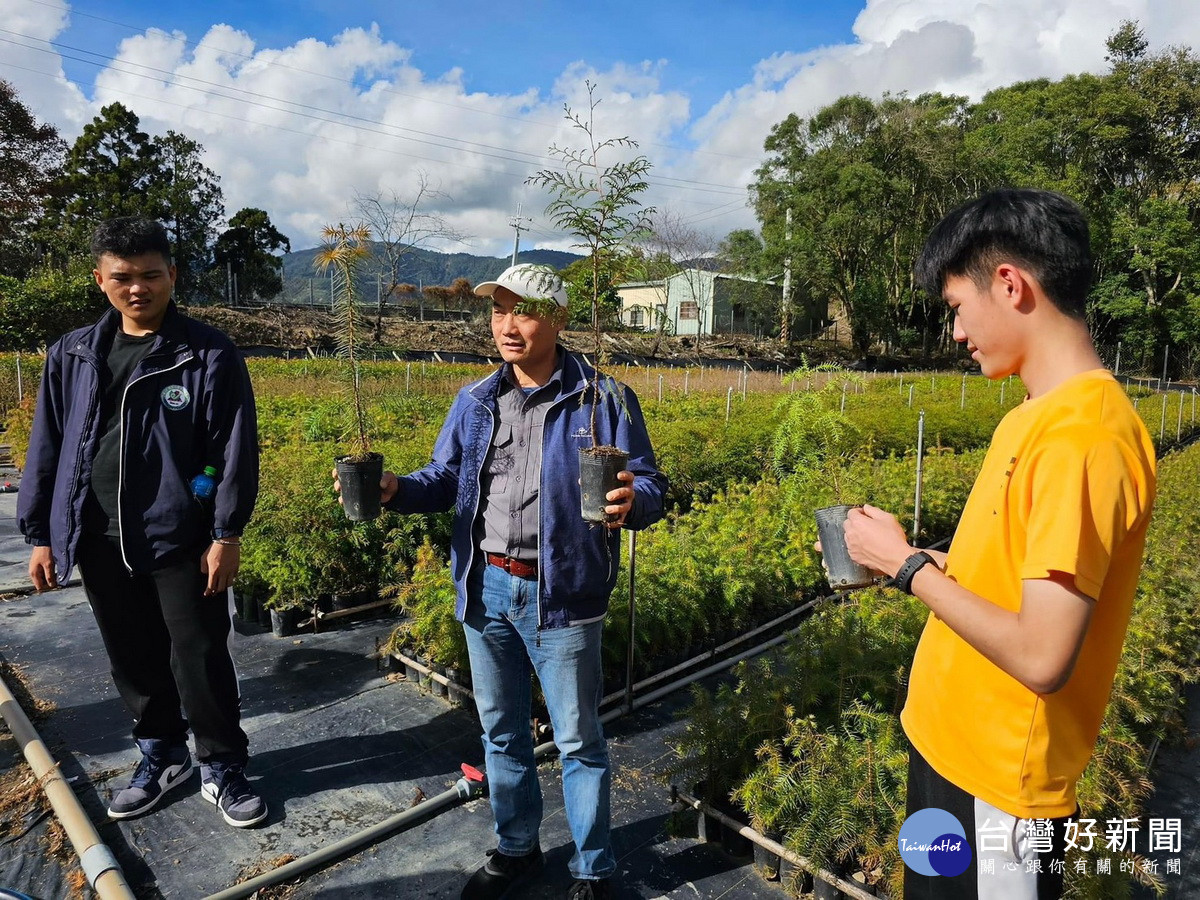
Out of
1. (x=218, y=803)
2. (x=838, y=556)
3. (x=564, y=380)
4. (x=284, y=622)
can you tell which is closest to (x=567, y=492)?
(x=564, y=380)

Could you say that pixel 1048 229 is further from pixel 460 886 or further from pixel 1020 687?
pixel 460 886

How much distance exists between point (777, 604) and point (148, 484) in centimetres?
350

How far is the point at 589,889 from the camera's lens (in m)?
2.13

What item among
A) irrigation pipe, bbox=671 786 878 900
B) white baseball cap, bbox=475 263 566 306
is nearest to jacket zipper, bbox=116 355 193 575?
white baseball cap, bbox=475 263 566 306

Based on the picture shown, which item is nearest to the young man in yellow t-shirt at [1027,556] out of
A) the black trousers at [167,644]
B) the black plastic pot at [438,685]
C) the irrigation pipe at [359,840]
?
the irrigation pipe at [359,840]

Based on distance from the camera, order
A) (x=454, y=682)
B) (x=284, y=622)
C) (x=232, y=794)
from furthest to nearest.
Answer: (x=284, y=622) → (x=454, y=682) → (x=232, y=794)

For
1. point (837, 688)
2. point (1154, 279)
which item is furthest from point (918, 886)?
point (1154, 279)

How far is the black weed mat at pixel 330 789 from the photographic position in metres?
2.38

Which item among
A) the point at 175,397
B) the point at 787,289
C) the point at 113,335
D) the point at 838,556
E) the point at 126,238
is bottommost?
the point at 838,556

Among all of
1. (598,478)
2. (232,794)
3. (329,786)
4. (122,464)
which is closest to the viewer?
(598,478)

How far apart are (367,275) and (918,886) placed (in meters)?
2.63

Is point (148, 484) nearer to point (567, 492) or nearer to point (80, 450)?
point (80, 450)

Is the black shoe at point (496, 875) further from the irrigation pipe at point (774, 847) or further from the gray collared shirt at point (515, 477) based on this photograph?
the gray collared shirt at point (515, 477)

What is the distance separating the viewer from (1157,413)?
14445mm
